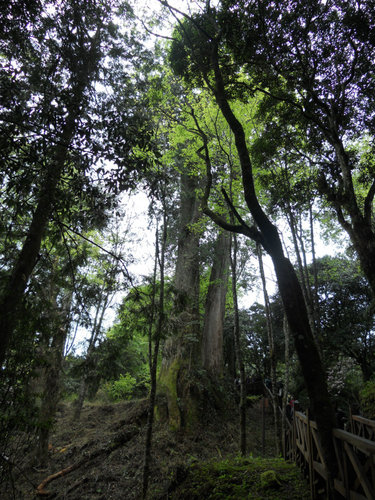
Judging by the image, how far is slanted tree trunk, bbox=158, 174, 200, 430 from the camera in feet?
25.3

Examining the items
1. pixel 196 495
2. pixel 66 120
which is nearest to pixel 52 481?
pixel 196 495

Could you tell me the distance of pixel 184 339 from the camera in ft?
29.2

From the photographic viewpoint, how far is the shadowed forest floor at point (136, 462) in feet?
14.6

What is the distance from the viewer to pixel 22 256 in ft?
14.0

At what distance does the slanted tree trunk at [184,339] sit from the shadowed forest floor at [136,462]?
0.63 m

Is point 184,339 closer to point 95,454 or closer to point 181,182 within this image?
point 95,454

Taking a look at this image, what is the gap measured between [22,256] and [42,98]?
238 centimetres

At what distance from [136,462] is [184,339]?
3434 mm

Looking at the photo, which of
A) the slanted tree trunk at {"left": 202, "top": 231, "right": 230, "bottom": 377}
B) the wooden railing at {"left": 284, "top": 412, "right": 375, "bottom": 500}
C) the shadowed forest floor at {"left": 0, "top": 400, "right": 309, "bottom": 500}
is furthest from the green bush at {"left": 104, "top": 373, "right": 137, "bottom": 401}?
the wooden railing at {"left": 284, "top": 412, "right": 375, "bottom": 500}

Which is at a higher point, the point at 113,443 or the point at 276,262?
the point at 276,262

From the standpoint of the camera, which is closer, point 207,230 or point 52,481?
point 52,481

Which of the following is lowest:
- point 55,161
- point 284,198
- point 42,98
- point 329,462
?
point 329,462

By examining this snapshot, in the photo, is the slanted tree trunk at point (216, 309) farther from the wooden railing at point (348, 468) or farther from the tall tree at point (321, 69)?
the wooden railing at point (348, 468)

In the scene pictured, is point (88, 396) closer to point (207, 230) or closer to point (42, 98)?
point (207, 230)
